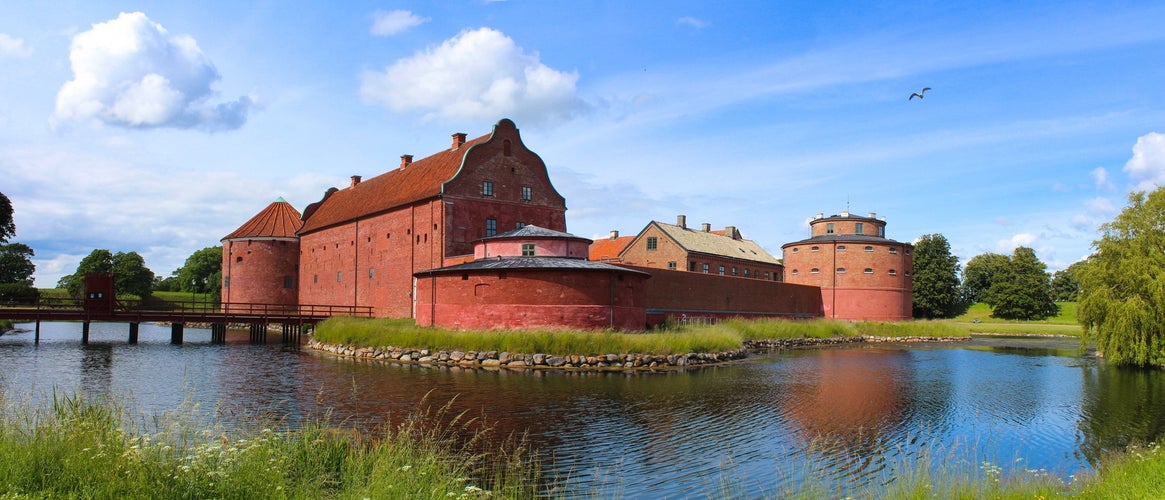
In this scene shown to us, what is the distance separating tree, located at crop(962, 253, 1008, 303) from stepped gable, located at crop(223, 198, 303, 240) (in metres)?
66.4

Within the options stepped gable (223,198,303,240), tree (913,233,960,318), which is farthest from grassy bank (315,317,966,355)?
tree (913,233,960,318)

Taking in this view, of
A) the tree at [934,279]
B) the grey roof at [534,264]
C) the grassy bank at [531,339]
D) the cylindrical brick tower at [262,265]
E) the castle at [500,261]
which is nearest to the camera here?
the grassy bank at [531,339]

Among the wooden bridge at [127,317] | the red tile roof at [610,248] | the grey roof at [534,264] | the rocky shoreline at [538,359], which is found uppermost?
the red tile roof at [610,248]

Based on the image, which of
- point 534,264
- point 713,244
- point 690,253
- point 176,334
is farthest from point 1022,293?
point 176,334

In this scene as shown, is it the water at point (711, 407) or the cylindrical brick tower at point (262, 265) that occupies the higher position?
the cylindrical brick tower at point (262, 265)

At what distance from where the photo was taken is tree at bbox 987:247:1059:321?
216 ft

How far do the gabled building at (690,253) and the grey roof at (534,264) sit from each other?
19.9m

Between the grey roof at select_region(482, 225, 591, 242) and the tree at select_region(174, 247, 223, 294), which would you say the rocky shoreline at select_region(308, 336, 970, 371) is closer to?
the grey roof at select_region(482, 225, 591, 242)

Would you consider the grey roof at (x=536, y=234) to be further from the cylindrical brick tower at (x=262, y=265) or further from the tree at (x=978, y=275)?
the tree at (x=978, y=275)

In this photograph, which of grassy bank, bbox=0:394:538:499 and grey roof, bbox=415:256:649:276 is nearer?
grassy bank, bbox=0:394:538:499

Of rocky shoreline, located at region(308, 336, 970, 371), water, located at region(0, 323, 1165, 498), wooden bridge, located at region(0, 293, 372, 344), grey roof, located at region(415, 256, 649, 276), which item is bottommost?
water, located at region(0, 323, 1165, 498)

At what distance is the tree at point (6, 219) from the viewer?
40.9 m

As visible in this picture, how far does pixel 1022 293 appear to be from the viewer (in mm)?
65688

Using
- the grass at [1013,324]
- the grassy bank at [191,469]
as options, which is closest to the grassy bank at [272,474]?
the grassy bank at [191,469]
